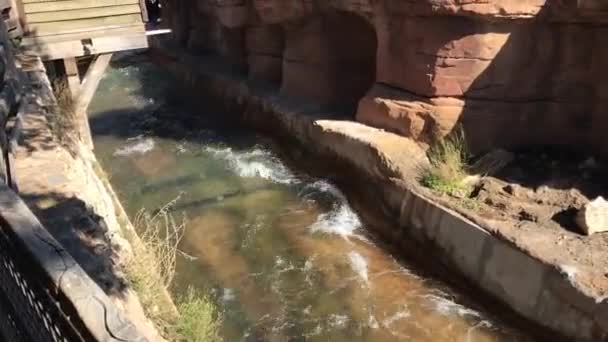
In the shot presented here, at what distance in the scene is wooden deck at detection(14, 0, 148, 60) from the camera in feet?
29.0

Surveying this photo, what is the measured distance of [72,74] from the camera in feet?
31.9

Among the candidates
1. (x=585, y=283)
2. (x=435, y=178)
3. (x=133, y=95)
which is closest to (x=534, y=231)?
(x=585, y=283)

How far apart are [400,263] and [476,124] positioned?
243 cm

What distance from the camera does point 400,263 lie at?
7715mm

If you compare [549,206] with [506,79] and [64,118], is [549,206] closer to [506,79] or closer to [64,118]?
[506,79]

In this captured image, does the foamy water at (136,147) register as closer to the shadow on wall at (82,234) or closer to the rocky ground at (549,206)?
the shadow on wall at (82,234)

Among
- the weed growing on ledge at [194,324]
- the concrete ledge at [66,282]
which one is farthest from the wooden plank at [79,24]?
the concrete ledge at [66,282]

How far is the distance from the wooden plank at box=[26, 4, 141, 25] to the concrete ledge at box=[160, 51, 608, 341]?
12.0 ft

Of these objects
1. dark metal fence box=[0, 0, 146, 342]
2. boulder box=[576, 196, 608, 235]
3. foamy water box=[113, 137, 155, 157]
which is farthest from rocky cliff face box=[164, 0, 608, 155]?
dark metal fence box=[0, 0, 146, 342]

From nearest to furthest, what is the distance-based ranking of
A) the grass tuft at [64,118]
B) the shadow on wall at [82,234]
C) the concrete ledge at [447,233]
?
the shadow on wall at [82,234], the concrete ledge at [447,233], the grass tuft at [64,118]

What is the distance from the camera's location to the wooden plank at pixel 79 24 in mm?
8930

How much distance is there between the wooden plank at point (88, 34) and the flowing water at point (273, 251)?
2565mm

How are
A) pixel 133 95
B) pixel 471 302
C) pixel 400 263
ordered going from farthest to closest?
pixel 133 95 < pixel 400 263 < pixel 471 302

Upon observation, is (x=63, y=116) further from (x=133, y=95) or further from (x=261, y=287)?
(x=133, y=95)
